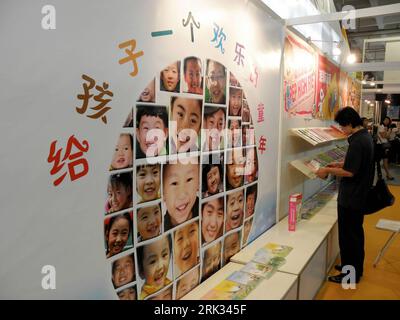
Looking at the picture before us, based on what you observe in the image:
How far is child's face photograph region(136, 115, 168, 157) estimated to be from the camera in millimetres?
1448


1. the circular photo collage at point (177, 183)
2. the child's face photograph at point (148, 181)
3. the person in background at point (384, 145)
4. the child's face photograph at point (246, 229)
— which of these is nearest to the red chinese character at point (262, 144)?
the circular photo collage at point (177, 183)

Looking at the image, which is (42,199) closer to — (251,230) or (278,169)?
(251,230)

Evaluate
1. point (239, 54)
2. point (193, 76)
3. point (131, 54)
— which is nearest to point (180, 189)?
point (193, 76)

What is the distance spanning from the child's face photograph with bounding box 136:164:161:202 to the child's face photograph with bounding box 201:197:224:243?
1.54 feet

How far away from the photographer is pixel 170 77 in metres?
1.59

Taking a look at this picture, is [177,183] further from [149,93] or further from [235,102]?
[235,102]

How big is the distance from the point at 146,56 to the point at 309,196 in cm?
328

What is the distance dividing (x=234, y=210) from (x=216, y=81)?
89cm

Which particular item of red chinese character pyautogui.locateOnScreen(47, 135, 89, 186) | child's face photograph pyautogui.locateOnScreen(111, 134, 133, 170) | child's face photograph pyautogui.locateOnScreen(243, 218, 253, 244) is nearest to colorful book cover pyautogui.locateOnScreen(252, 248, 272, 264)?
child's face photograph pyautogui.locateOnScreen(243, 218, 253, 244)

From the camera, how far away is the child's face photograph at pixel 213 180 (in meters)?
1.97

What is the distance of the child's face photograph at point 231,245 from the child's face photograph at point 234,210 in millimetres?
68

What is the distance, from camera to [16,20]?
0.98 metres
